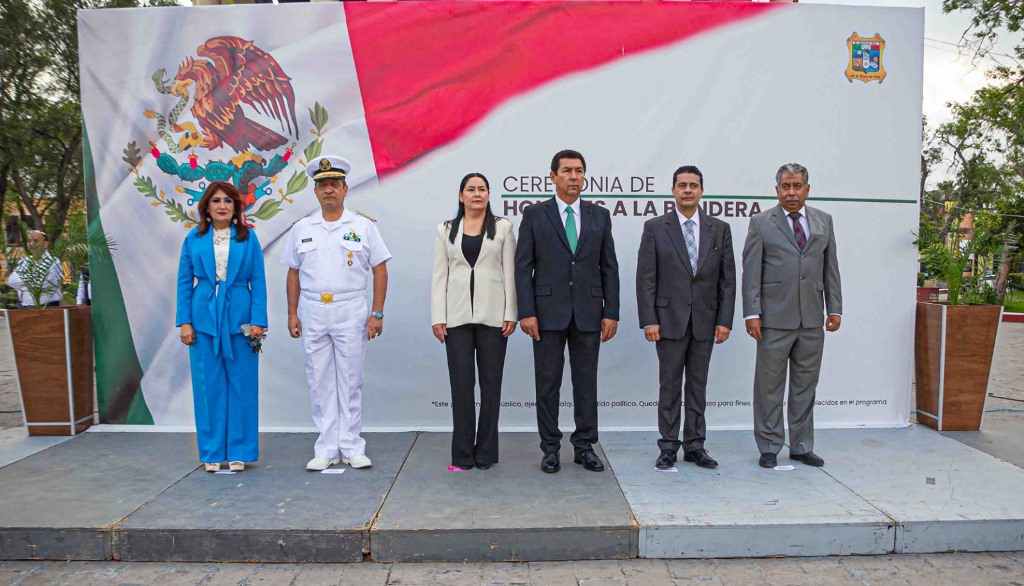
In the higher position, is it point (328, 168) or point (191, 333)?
point (328, 168)

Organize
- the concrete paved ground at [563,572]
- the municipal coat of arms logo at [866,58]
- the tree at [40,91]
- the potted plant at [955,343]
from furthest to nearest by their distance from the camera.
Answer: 1. the tree at [40,91]
2. the municipal coat of arms logo at [866,58]
3. the potted plant at [955,343]
4. the concrete paved ground at [563,572]

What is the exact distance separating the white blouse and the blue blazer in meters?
0.02

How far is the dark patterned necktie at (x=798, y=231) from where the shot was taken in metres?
4.22

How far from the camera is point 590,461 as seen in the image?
4102 mm

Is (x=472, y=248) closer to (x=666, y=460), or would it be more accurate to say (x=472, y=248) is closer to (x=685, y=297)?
(x=685, y=297)

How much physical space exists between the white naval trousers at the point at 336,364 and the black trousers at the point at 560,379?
3.76 feet

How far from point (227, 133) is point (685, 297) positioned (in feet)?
11.6

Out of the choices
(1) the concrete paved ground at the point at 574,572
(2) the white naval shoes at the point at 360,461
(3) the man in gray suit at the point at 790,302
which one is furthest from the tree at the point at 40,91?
(3) the man in gray suit at the point at 790,302

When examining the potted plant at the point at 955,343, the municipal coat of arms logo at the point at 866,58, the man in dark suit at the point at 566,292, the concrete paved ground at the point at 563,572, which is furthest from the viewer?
the municipal coat of arms logo at the point at 866,58

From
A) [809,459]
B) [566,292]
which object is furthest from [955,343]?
[566,292]

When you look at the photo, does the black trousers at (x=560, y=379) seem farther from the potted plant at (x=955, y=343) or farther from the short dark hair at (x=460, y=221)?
the potted plant at (x=955, y=343)

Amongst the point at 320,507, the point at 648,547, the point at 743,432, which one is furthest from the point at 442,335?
the point at 743,432

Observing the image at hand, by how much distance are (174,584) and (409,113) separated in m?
3.37

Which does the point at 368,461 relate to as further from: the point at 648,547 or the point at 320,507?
the point at 648,547
